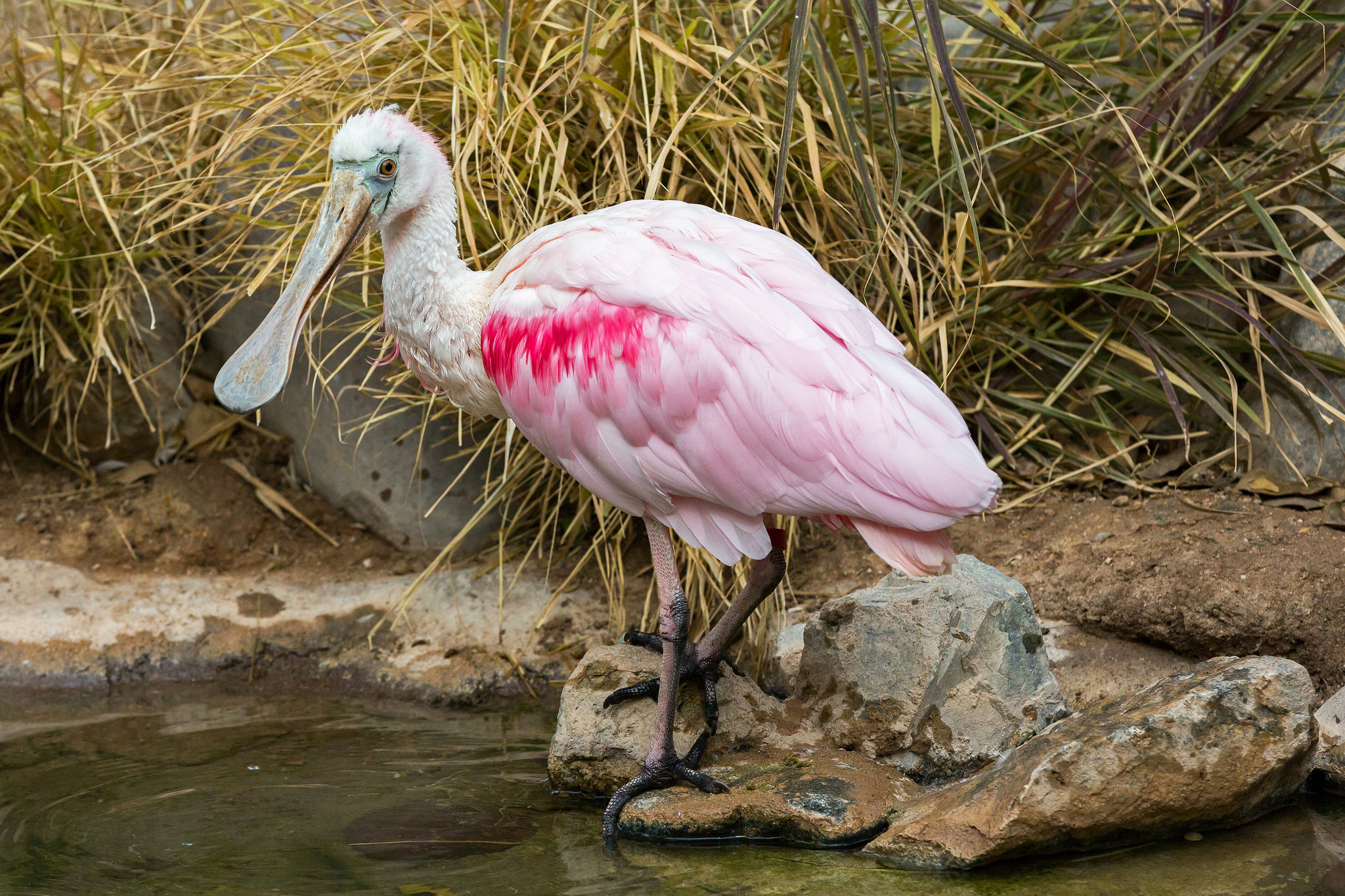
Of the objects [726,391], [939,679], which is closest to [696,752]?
[939,679]

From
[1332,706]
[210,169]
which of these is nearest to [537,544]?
[210,169]

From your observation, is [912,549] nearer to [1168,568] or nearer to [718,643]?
[718,643]

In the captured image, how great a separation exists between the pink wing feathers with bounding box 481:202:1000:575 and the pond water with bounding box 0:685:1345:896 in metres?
0.74

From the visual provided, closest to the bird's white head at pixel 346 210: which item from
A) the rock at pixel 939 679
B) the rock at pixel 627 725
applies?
the rock at pixel 627 725

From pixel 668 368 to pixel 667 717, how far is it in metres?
0.89

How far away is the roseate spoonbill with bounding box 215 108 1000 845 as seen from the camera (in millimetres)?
2838

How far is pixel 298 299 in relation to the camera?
10.8ft

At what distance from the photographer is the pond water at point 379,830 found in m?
2.67

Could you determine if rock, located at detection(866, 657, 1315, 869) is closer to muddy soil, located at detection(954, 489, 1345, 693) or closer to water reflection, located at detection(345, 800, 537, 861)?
muddy soil, located at detection(954, 489, 1345, 693)

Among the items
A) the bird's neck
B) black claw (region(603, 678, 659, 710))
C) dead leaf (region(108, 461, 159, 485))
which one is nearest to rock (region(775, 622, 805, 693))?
black claw (region(603, 678, 659, 710))

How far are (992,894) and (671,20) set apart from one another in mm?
2977

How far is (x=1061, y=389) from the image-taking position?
4289 millimetres

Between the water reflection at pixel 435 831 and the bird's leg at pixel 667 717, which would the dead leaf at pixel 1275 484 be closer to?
the bird's leg at pixel 667 717

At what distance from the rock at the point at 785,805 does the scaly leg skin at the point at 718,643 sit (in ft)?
0.90
